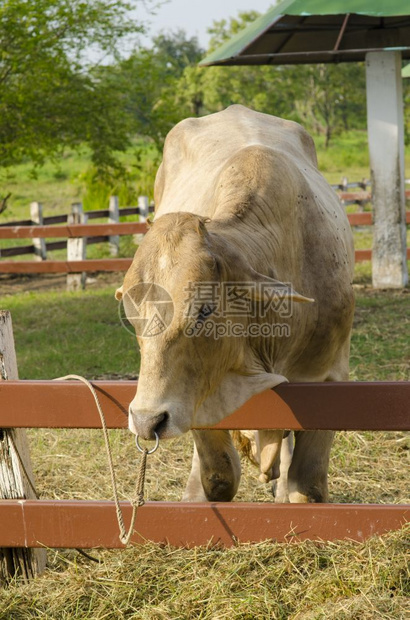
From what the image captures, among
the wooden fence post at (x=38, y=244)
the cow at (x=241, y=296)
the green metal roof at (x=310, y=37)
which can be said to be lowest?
the wooden fence post at (x=38, y=244)

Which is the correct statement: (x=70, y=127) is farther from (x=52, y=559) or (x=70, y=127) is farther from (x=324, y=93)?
(x=324, y=93)

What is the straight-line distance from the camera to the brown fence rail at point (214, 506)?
3.39 metres

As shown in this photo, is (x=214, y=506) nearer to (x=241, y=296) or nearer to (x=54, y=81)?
(x=241, y=296)

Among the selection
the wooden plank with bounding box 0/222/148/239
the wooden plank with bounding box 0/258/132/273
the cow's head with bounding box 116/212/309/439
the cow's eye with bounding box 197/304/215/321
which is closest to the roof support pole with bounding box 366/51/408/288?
the wooden plank with bounding box 0/222/148/239

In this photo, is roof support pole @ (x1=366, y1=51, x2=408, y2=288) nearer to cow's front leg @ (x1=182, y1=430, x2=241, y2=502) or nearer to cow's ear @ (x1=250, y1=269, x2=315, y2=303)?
cow's front leg @ (x1=182, y1=430, x2=241, y2=502)

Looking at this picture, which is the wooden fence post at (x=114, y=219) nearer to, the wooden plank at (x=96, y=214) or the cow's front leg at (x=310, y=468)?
the wooden plank at (x=96, y=214)

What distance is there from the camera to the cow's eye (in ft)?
9.78

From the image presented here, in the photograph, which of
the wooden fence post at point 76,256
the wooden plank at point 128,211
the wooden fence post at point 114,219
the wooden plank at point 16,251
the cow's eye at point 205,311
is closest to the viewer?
the cow's eye at point 205,311

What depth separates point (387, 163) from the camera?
1091 centimetres

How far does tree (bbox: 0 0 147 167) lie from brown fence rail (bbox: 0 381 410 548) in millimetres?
10570

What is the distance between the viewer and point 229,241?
10.9 feet

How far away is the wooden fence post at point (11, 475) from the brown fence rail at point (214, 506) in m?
0.11

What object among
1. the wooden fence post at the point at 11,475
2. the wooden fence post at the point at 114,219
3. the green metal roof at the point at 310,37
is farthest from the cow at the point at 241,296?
the wooden fence post at the point at 114,219

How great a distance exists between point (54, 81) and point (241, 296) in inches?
461
